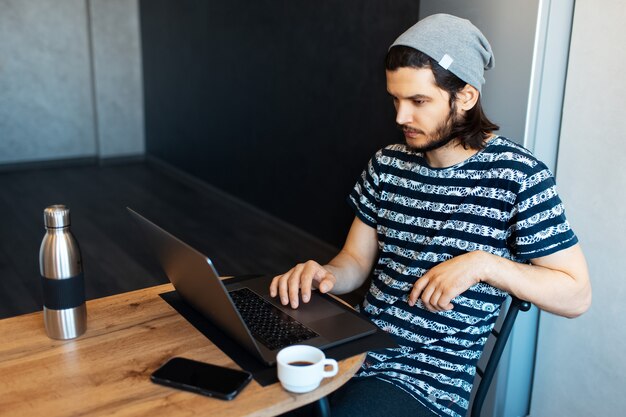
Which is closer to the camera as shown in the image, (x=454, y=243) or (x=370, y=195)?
(x=454, y=243)

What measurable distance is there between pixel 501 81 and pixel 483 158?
54 cm

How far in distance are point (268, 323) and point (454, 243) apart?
46 cm

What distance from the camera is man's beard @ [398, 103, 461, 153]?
139 centimetres

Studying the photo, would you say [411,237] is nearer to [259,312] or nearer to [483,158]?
[483,158]

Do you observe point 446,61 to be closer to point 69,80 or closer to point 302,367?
point 302,367

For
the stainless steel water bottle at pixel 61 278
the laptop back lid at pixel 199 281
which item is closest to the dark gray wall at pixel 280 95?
the laptop back lid at pixel 199 281

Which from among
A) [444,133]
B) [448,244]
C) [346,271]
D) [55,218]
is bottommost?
[346,271]

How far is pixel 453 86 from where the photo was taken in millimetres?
1365

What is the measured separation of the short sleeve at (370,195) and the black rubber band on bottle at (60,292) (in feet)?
2.40

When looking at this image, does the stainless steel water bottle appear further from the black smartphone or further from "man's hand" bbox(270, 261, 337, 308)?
"man's hand" bbox(270, 261, 337, 308)

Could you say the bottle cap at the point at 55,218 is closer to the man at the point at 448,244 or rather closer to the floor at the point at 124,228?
the man at the point at 448,244

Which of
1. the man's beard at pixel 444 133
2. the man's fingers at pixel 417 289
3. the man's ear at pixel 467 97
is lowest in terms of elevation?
the man's fingers at pixel 417 289

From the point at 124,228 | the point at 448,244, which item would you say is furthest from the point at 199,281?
the point at 124,228

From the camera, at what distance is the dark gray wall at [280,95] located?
3.40m
